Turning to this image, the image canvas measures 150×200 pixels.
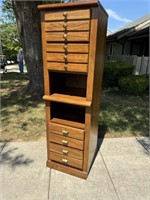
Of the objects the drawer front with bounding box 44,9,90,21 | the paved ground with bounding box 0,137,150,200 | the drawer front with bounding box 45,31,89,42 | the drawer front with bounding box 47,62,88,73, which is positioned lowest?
→ the paved ground with bounding box 0,137,150,200

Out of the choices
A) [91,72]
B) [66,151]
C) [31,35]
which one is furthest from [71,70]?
[31,35]

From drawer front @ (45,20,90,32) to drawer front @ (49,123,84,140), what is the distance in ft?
3.51

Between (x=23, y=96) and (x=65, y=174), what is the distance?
3.62 metres

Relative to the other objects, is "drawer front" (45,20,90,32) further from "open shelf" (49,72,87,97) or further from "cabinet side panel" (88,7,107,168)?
"open shelf" (49,72,87,97)

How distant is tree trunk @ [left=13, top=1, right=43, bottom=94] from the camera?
14.1 feet

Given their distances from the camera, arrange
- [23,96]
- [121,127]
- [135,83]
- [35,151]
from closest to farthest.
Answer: [35,151], [121,127], [23,96], [135,83]

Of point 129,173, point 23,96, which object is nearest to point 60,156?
point 129,173

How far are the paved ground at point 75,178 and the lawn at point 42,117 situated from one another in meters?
0.41

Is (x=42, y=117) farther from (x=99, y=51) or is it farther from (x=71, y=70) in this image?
(x=99, y=51)

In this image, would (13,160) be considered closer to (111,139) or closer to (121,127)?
(111,139)

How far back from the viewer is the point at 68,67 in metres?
1.69

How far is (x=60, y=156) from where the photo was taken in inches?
84.3

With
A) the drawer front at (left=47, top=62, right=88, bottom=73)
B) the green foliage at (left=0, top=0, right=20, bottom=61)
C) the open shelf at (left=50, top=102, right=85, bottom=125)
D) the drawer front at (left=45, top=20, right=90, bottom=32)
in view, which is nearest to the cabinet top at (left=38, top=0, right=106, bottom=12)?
the drawer front at (left=45, top=20, right=90, bottom=32)

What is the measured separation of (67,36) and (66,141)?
1196 mm
